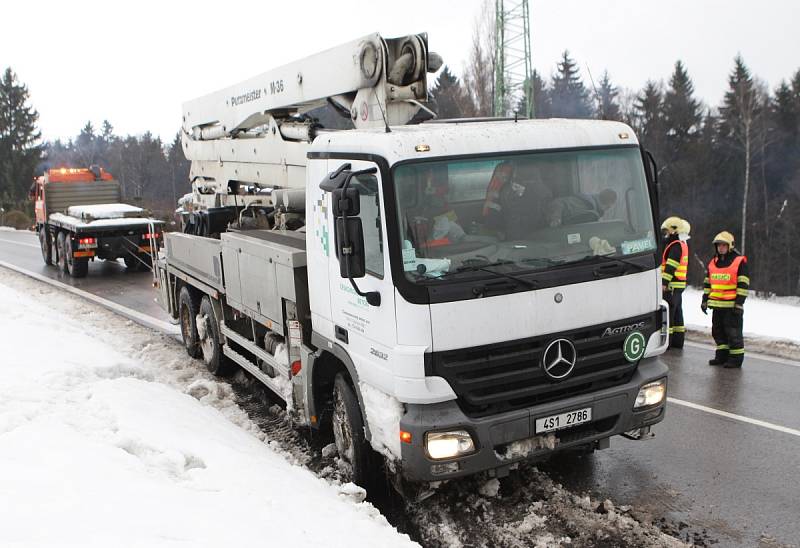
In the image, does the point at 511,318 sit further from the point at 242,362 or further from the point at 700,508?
the point at 242,362

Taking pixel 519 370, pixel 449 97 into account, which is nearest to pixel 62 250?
pixel 519 370

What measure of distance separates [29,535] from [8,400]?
2.15 metres

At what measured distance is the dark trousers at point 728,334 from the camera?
26.7 feet

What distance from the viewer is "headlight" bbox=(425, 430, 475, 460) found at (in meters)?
4.39

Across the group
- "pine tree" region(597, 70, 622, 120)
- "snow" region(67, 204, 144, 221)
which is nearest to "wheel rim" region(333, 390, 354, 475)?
"snow" region(67, 204, 144, 221)

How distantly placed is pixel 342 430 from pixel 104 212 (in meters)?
A: 14.6

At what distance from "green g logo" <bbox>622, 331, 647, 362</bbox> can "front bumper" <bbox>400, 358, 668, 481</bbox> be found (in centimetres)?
20

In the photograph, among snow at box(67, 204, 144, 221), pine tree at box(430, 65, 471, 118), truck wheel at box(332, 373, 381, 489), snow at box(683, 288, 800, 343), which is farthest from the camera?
pine tree at box(430, 65, 471, 118)

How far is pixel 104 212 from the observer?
18.0 m

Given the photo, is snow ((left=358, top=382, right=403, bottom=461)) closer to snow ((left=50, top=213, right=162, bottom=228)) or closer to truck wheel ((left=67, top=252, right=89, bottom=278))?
snow ((left=50, top=213, right=162, bottom=228))

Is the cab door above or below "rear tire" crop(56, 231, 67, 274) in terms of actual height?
above

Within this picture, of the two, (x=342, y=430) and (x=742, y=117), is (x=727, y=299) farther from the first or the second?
(x=742, y=117)

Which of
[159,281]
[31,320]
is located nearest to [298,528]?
[31,320]

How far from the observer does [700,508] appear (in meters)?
4.81
